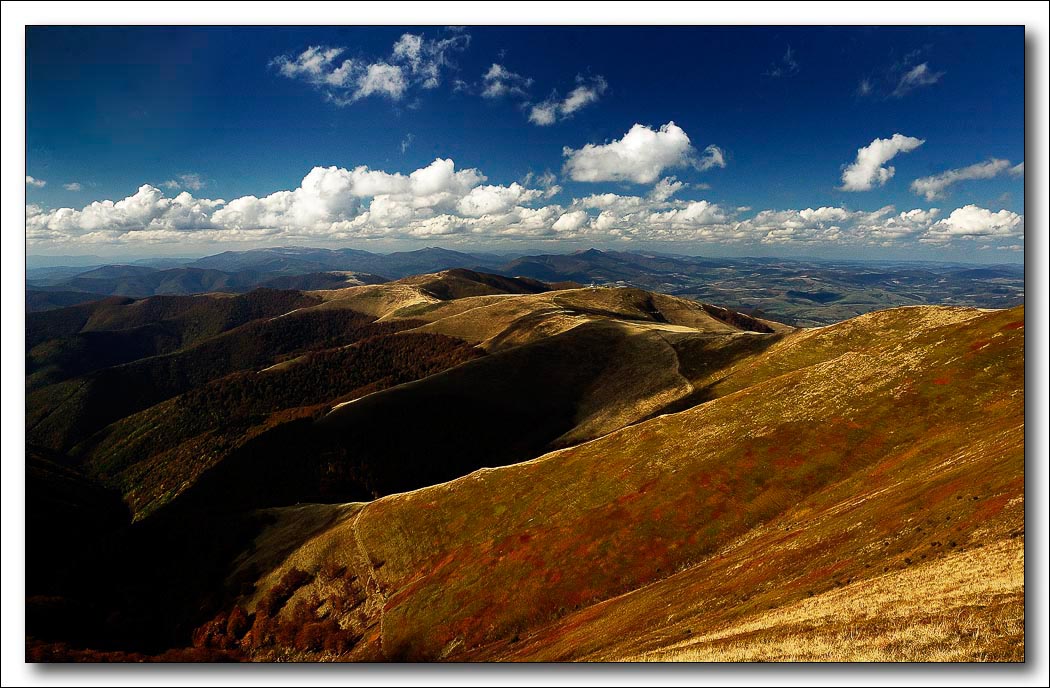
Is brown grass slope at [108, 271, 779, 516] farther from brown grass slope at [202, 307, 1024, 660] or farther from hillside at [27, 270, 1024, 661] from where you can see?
brown grass slope at [202, 307, 1024, 660]

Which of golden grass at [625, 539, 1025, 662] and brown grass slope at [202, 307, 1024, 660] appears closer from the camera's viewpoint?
golden grass at [625, 539, 1025, 662]

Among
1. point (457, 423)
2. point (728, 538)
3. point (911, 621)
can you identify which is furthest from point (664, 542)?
point (457, 423)

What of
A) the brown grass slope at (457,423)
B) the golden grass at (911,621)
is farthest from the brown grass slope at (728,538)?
the brown grass slope at (457,423)

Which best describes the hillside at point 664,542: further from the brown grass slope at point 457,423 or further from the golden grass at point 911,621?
the brown grass slope at point 457,423

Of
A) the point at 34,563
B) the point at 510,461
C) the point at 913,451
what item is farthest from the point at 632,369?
the point at 34,563

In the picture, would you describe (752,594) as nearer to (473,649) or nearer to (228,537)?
(473,649)

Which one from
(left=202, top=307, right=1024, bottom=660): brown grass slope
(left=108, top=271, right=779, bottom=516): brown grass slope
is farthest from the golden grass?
(left=108, top=271, right=779, bottom=516): brown grass slope
